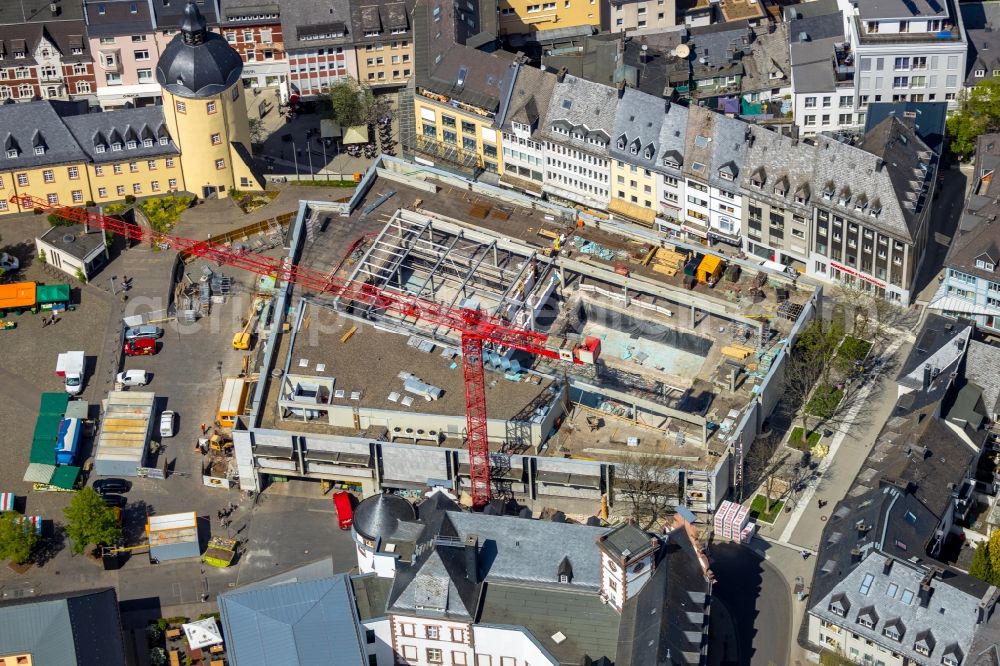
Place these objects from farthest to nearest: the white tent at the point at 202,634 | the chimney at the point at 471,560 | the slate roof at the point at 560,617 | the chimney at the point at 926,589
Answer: the white tent at the point at 202,634, the chimney at the point at 471,560, the slate roof at the point at 560,617, the chimney at the point at 926,589

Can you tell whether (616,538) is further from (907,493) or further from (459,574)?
(907,493)

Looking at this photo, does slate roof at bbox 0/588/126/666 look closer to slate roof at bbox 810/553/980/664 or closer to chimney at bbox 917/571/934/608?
slate roof at bbox 810/553/980/664

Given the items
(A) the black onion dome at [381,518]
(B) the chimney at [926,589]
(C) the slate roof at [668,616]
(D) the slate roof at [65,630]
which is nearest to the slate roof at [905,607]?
(B) the chimney at [926,589]

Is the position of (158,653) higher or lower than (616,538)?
lower

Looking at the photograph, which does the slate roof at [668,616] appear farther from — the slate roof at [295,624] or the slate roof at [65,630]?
the slate roof at [65,630]

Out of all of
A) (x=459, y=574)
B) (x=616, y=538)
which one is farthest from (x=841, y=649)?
(x=459, y=574)

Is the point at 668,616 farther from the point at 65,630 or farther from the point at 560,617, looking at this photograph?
the point at 65,630
